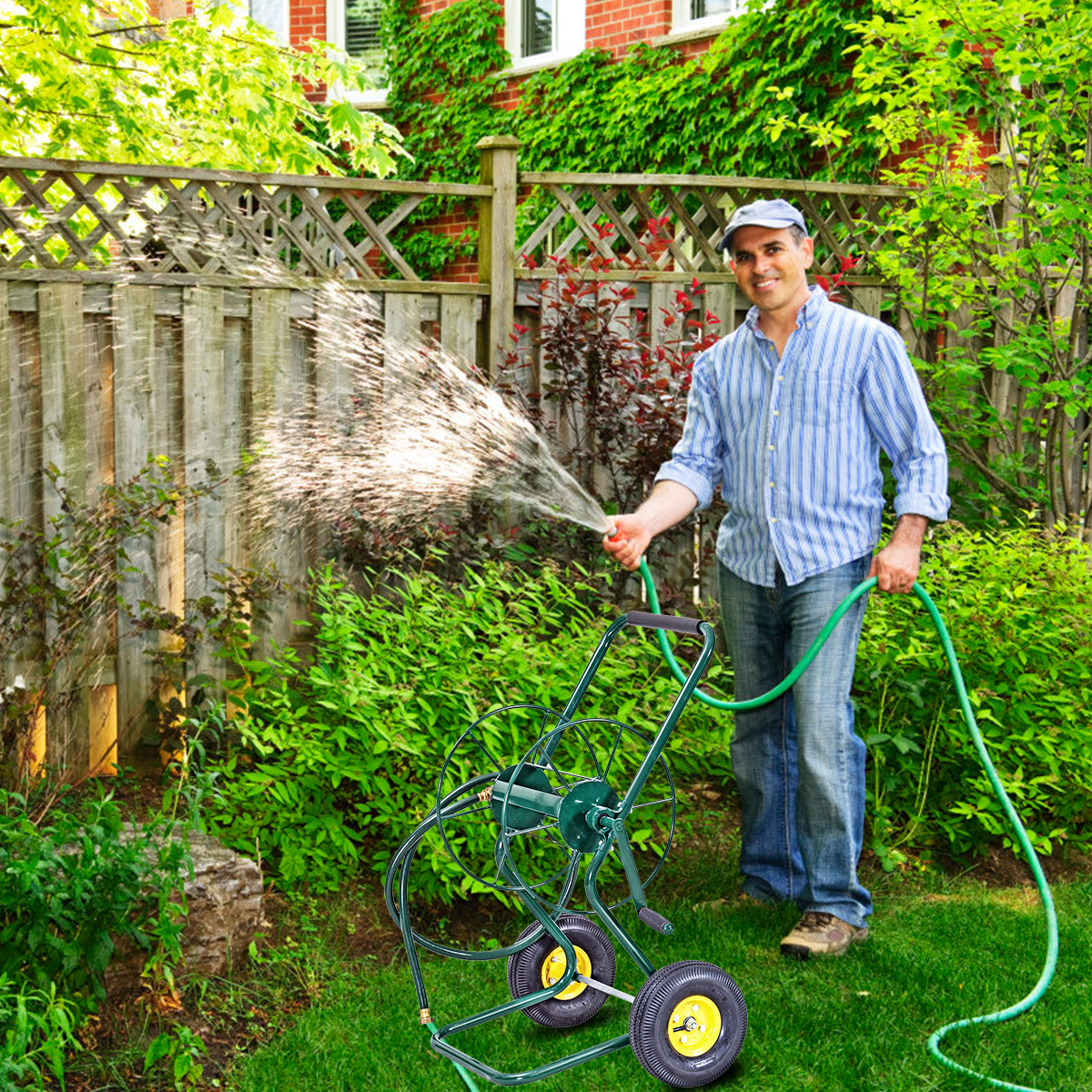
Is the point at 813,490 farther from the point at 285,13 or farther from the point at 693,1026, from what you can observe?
the point at 285,13

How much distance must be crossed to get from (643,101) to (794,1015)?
29.2 ft

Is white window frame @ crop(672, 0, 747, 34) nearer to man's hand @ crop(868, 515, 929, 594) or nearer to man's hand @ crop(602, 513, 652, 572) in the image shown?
man's hand @ crop(868, 515, 929, 594)

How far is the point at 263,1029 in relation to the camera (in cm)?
319

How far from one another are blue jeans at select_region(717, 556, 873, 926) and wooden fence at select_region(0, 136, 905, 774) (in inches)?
87.0

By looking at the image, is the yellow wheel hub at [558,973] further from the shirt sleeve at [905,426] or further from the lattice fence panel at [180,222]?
the lattice fence panel at [180,222]

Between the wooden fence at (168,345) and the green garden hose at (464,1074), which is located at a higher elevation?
the wooden fence at (168,345)

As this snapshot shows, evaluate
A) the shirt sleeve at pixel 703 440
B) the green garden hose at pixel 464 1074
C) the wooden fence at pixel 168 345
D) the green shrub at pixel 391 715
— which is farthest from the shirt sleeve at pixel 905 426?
the wooden fence at pixel 168 345

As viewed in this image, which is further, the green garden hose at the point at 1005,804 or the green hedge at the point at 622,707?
the green hedge at the point at 622,707

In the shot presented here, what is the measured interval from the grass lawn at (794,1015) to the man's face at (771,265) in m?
1.85

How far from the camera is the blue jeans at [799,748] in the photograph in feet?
11.6

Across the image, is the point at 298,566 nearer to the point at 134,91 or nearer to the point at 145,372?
the point at 145,372

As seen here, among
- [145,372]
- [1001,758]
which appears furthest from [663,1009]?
[145,372]

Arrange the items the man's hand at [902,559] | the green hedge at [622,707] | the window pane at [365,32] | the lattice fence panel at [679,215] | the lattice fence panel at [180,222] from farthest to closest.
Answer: the window pane at [365,32]
the lattice fence panel at [679,215]
the lattice fence panel at [180,222]
the green hedge at [622,707]
the man's hand at [902,559]

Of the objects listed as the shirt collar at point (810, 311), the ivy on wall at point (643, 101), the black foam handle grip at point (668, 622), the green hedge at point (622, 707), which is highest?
the ivy on wall at point (643, 101)
